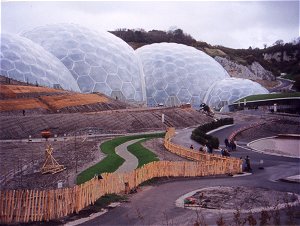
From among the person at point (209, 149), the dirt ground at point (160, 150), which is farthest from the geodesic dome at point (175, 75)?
the person at point (209, 149)

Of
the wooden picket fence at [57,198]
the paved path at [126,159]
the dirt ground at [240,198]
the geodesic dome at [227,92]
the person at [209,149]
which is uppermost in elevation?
the geodesic dome at [227,92]

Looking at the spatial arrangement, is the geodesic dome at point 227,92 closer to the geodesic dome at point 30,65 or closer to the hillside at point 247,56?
the geodesic dome at point 30,65

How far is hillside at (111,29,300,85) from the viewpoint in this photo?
345 ft

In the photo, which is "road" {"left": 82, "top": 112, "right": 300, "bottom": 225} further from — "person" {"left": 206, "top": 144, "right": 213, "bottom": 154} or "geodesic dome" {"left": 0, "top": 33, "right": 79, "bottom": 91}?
"geodesic dome" {"left": 0, "top": 33, "right": 79, "bottom": 91}

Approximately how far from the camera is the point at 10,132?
3019cm

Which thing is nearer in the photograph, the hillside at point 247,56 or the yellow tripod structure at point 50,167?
the yellow tripod structure at point 50,167

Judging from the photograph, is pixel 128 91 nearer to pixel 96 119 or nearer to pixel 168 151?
pixel 96 119

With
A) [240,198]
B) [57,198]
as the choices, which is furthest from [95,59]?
[57,198]

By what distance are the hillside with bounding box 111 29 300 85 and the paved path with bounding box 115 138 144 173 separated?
75.3 meters

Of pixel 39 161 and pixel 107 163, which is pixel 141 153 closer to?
pixel 107 163

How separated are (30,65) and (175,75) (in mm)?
19815

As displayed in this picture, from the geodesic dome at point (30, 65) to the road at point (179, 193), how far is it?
2363 centimetres

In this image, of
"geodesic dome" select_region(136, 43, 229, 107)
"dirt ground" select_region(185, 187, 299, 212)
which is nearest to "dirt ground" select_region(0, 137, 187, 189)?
"dirt ground" select_region(185, 187, 299, 212)

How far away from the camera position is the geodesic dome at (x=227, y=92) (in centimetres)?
5634
